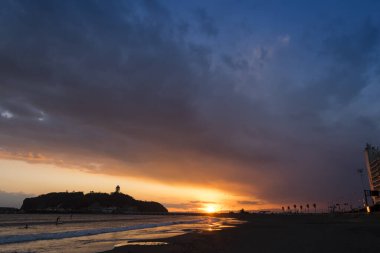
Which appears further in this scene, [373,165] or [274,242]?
[373,165]

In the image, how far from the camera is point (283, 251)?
1953 cm

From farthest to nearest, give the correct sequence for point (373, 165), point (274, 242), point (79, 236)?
1. point (373, 165)
2. point (79, 236)
3. point (274, 242)

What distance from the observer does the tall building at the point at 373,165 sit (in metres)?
179

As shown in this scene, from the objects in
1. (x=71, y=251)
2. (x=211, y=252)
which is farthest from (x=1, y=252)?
(x=211, y=252)

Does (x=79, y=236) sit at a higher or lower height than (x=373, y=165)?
lower

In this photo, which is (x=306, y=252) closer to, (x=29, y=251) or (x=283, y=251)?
(x=283, y=251)

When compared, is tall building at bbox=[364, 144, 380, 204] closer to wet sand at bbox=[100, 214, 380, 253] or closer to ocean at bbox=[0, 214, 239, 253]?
ocean at bbox=[0, 214, 239, 253]

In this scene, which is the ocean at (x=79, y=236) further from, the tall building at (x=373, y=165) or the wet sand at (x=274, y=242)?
the tall building at (x=373, y=165)

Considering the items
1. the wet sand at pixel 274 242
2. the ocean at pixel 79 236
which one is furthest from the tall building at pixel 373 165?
the wet sand at pixel 274 242

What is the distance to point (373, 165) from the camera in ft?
614

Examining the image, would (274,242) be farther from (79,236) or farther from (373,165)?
(373,165)

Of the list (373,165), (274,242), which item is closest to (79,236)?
(274,242)

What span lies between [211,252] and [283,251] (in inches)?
189

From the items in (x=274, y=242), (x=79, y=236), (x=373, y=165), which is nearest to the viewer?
(x=274, y=242)
